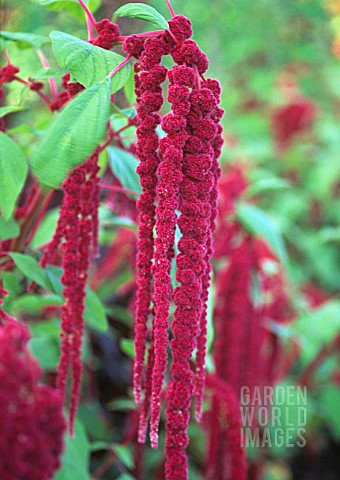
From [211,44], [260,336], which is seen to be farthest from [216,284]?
[211,44]

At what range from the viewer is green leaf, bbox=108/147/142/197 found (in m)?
0.77

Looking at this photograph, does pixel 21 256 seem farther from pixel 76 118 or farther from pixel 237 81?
pixel 237 81

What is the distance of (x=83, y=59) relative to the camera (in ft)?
1.83

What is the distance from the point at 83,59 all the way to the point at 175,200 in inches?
6.1

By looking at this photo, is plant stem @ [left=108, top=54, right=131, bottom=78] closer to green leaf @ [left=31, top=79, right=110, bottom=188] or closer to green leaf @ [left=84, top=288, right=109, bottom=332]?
green leaf @ [left=31, top=79, right=110, bottom=188]

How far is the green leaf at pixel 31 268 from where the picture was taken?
68cm

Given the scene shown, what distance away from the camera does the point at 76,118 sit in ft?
1.73

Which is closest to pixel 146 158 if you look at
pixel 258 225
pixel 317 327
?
pixel 258 225

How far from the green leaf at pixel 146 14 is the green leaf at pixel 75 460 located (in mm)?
538

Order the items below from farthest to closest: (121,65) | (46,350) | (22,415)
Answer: (46,350) < (121,65) < (22,415)

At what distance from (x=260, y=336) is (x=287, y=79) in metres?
2.44

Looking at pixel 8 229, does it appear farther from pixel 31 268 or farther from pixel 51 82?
pixel 51 82

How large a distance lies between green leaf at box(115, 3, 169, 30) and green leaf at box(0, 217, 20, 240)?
28 cm

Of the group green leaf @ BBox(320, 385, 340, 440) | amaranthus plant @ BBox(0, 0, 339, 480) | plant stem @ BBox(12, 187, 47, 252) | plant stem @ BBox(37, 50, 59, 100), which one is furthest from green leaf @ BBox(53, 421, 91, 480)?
green leaf @ BBox(320, 385, 340, 440)
